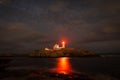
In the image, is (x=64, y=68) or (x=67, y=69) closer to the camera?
(x=67, y=69)

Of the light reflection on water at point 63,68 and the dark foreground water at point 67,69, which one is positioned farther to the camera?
the light reflection on water at point 63,68

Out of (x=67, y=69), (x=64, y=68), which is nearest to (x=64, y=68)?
(x=64, y=68)

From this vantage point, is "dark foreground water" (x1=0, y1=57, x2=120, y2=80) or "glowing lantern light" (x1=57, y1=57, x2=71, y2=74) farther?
"glowing lantern light" (x1=57, y1=57, x2=71, y2=74)

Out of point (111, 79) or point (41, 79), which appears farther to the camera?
point (111, 79)

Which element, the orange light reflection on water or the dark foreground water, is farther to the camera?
the orange light reflection on water

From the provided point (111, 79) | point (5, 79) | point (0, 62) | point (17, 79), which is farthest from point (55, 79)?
point (0, 62)

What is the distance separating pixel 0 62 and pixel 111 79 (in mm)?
50961

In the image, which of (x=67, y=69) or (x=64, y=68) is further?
(x=64, y=68)

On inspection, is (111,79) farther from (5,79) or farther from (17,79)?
(5,79)

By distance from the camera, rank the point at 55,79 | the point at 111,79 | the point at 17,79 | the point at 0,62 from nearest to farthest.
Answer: the point at 55,79
the point at 17,79
the point at 111,79
the point at 0,62

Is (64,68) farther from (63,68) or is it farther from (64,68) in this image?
(63,68)

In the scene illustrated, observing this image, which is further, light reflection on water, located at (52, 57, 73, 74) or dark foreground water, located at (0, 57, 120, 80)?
light reflection on water, located at (52, 57, 73, 74)

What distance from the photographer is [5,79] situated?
3375 cm

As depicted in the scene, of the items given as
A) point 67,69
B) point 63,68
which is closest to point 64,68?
point 63,68
